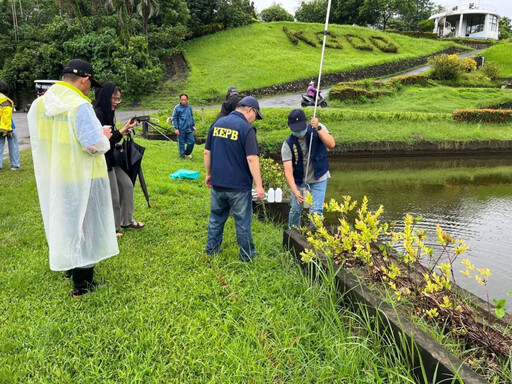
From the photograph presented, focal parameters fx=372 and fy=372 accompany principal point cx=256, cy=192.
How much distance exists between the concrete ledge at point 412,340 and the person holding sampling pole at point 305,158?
1644 millimetres

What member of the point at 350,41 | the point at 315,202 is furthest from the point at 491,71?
the point at 315,202

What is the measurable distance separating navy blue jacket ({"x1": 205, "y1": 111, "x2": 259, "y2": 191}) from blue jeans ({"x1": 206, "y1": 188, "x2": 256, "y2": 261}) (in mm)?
109

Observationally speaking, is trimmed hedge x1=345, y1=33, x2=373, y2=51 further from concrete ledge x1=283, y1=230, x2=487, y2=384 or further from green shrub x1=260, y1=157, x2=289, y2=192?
concrete ledge x1=283, y1=230, x2=487, y2=384

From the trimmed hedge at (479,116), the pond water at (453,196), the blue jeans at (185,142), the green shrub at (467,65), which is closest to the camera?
the pond water at (453,196)

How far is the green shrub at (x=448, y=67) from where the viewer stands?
27391 millimetres

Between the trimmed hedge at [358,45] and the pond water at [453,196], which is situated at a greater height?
the trimmed hedge at [358,45]

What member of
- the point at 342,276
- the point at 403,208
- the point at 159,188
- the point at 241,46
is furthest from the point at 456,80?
the point at 342,276

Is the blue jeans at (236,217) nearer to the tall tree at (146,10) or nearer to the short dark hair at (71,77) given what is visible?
the short dark hair at (71,77)

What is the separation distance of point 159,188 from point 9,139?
3667 mm

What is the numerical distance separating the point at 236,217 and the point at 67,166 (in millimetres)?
1676

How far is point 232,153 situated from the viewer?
3.79 m

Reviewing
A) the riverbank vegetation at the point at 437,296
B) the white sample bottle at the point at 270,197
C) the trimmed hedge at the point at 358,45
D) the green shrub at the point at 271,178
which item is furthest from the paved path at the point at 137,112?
the trimmed hedge at the point at 358,45

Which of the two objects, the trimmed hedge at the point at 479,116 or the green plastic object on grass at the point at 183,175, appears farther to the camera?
the trimmed hedge at the point at 479,116

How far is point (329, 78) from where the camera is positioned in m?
28.2
